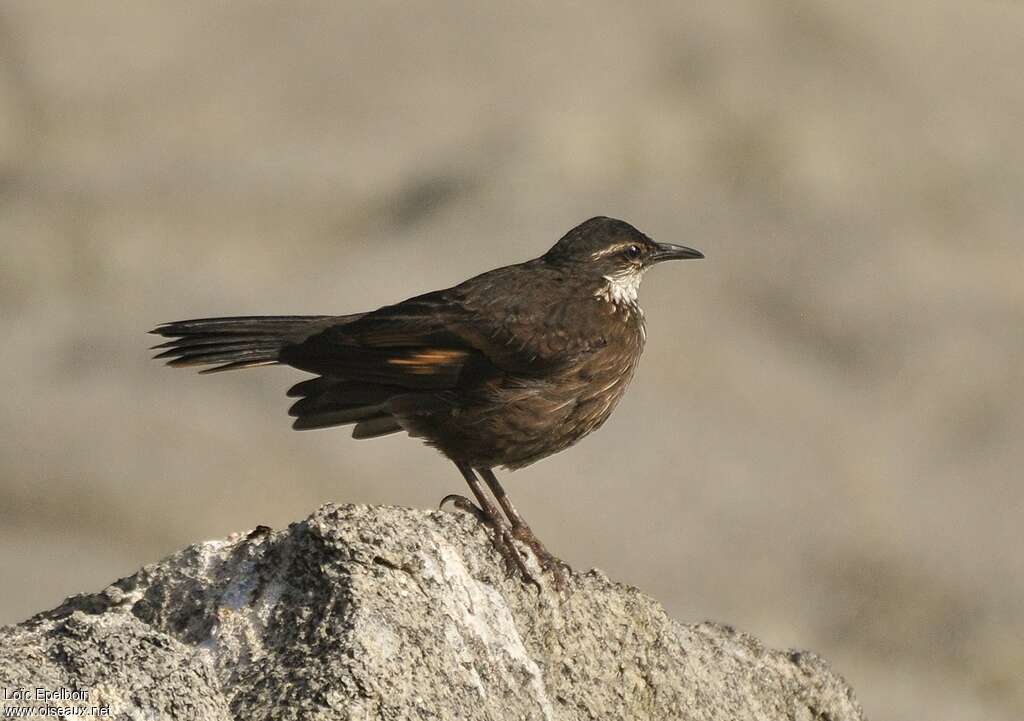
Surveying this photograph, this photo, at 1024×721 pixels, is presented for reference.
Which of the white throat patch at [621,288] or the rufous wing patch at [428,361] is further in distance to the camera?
the white throat patch at [621,288]

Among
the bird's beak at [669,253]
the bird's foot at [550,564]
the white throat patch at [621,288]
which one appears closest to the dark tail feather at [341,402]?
the bird's foot at [550,564]

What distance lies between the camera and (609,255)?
23.0 ft

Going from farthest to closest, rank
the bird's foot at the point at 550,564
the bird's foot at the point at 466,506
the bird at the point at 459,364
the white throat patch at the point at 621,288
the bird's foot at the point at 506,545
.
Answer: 1. the white throat patch at the point at 621,288
2. the bird at the point at 459,364
3. the bird's foot at the point at 466,506
4. the bird's foot at the point at 550,564
5. the bird's foot at the point at 506,545

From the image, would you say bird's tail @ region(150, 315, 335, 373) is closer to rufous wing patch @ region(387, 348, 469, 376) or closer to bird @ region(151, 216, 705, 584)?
bird @ region(151, 216, 705, 584)

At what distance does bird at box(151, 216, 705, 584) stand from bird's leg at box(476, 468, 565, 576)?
0.03ft

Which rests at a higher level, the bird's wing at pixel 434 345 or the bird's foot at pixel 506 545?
the bird's wing at pixel 434 345

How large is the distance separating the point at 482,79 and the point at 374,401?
638 centimetres

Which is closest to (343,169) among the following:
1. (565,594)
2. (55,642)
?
(565,594)

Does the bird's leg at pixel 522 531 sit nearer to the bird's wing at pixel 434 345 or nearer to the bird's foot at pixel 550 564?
the bird's foot at pixel 550 564

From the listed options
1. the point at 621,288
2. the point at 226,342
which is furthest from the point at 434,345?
the point at 621,288

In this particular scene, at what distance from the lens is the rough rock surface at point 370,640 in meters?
3.79

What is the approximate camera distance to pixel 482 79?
12.2 meters

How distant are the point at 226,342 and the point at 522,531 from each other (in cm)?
142

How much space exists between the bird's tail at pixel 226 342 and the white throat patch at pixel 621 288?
1.22 meters
